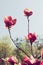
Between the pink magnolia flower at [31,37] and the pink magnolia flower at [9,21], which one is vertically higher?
the pink magnolia flower at [9,21]

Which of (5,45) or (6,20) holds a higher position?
(6,20)

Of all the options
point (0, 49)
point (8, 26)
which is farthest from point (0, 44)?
point (8, 26)

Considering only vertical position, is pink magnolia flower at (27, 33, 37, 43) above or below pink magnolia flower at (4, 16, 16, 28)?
below

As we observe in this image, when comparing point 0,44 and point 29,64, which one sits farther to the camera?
point 0,44

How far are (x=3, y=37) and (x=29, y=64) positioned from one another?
2321 cm

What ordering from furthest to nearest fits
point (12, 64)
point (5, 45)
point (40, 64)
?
point (5, 45) → point (12, 64) → point (40, 64)

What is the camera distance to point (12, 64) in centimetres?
111

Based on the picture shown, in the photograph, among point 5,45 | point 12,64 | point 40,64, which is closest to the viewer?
point 40,64

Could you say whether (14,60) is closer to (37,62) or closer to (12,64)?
(12,64)

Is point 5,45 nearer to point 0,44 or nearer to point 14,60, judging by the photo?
point 0,44

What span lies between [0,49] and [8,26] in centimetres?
2144

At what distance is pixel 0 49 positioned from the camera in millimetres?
22922

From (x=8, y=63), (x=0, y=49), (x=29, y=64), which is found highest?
(x=29, y=64)

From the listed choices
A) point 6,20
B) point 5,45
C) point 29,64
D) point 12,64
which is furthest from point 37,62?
point 5,45
